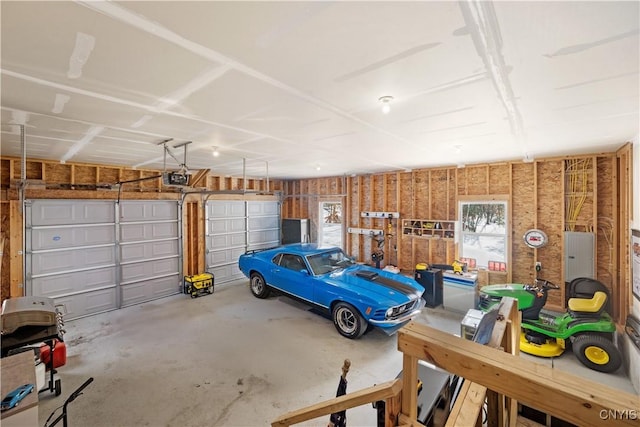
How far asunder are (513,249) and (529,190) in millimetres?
1178

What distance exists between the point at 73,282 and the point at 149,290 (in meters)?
1.36

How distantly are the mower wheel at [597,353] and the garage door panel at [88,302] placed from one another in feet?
26.1

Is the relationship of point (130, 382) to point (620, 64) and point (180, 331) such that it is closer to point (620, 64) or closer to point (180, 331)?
point (180, 331)

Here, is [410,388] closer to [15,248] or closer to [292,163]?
[292,163]

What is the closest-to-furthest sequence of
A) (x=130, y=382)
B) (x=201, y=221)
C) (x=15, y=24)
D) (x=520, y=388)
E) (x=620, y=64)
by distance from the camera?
(x=520, y=388) < (x=15, y=24) < (x=620, y=64) < (x=130, y=382) < (x=201, y=221)

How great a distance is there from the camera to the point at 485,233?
5719 mm

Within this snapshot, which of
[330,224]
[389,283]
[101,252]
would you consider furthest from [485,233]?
[101,252]

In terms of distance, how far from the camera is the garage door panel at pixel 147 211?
5840mm

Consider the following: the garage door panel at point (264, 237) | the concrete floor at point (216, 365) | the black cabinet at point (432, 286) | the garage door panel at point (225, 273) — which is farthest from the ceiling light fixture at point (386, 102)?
the garage door panel at point (264, 237)

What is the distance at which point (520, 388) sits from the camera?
86cm

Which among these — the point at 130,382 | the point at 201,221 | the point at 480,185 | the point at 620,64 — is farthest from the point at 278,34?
the point at 201,221

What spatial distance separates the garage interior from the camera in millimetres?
1299

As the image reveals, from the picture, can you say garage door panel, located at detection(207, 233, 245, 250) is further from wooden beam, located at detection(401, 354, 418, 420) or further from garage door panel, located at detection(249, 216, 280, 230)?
wooden beam, located at detection(401, 354, 418, 420)

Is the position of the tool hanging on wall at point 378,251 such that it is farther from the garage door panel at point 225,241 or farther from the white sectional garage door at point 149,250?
the white sectional garage door at point 149,250
